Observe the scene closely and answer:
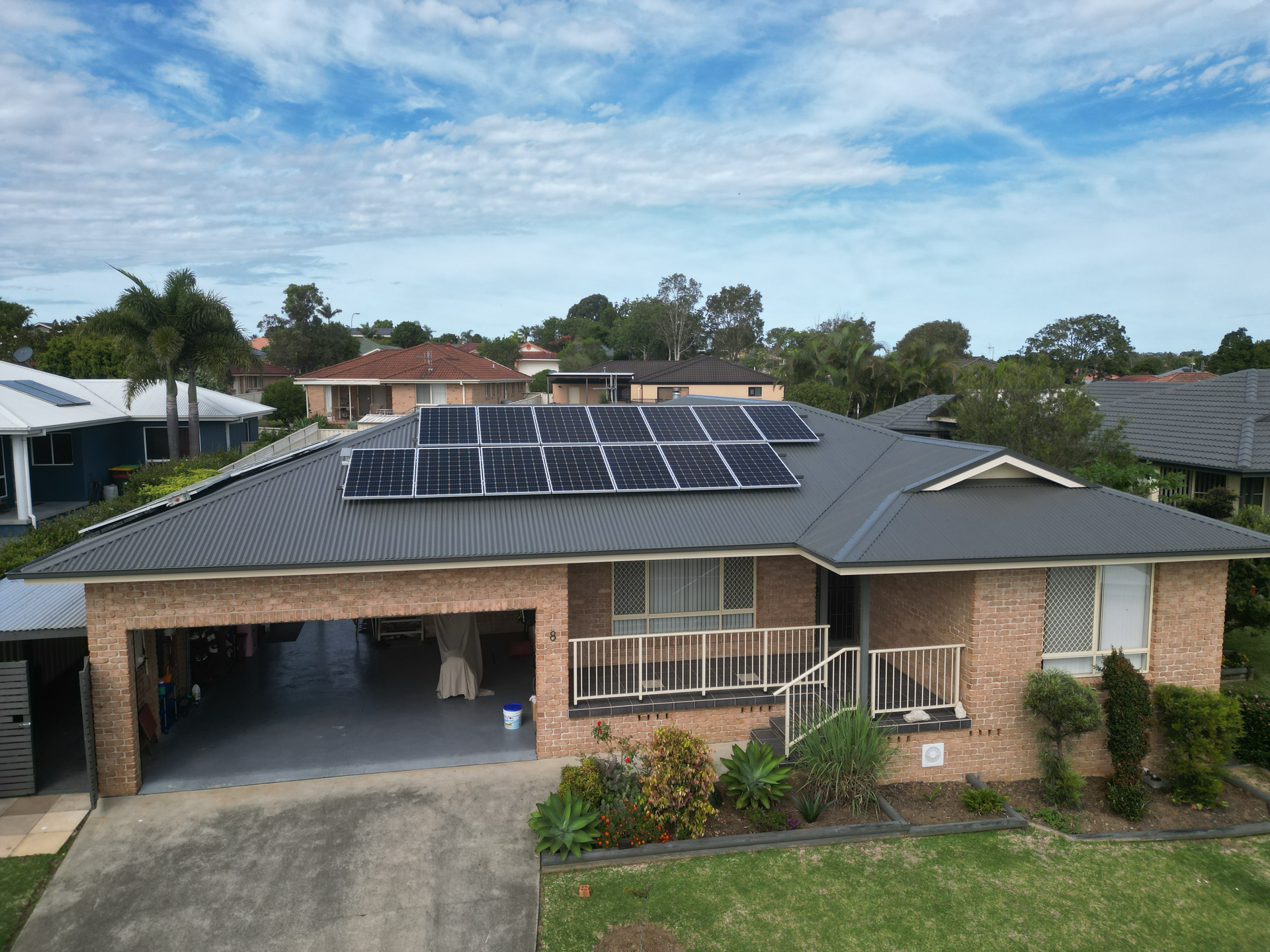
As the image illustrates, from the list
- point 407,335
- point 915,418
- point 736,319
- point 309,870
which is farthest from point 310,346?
point 309,870

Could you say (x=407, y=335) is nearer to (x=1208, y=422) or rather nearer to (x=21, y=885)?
(x=1208, y=422)

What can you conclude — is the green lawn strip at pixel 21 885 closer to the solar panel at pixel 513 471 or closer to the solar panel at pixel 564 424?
the solar panel at pixel 513 471

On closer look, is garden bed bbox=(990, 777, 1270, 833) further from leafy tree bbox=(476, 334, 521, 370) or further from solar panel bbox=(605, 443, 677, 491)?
leafy tree bbox=(476, 334, 521, 370)

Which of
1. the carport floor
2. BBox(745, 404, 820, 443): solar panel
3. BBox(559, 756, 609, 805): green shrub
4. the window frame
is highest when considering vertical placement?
BBox(745, 404, 820, 443): solar panel

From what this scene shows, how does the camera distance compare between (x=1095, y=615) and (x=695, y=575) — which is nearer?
(x=1095, y=615)

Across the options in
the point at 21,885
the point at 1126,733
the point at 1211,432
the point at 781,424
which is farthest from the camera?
the point at 1211,432

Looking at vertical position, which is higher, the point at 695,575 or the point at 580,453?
the point at 580,453

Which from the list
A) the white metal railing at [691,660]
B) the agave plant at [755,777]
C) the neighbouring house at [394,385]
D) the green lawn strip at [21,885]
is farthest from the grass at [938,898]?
the neighbouring house at [394,385]

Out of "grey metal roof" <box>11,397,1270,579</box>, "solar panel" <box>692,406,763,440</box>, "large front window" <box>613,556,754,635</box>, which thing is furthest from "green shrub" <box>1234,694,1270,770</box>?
"solar panel" <box>692,406,763,440</box>
